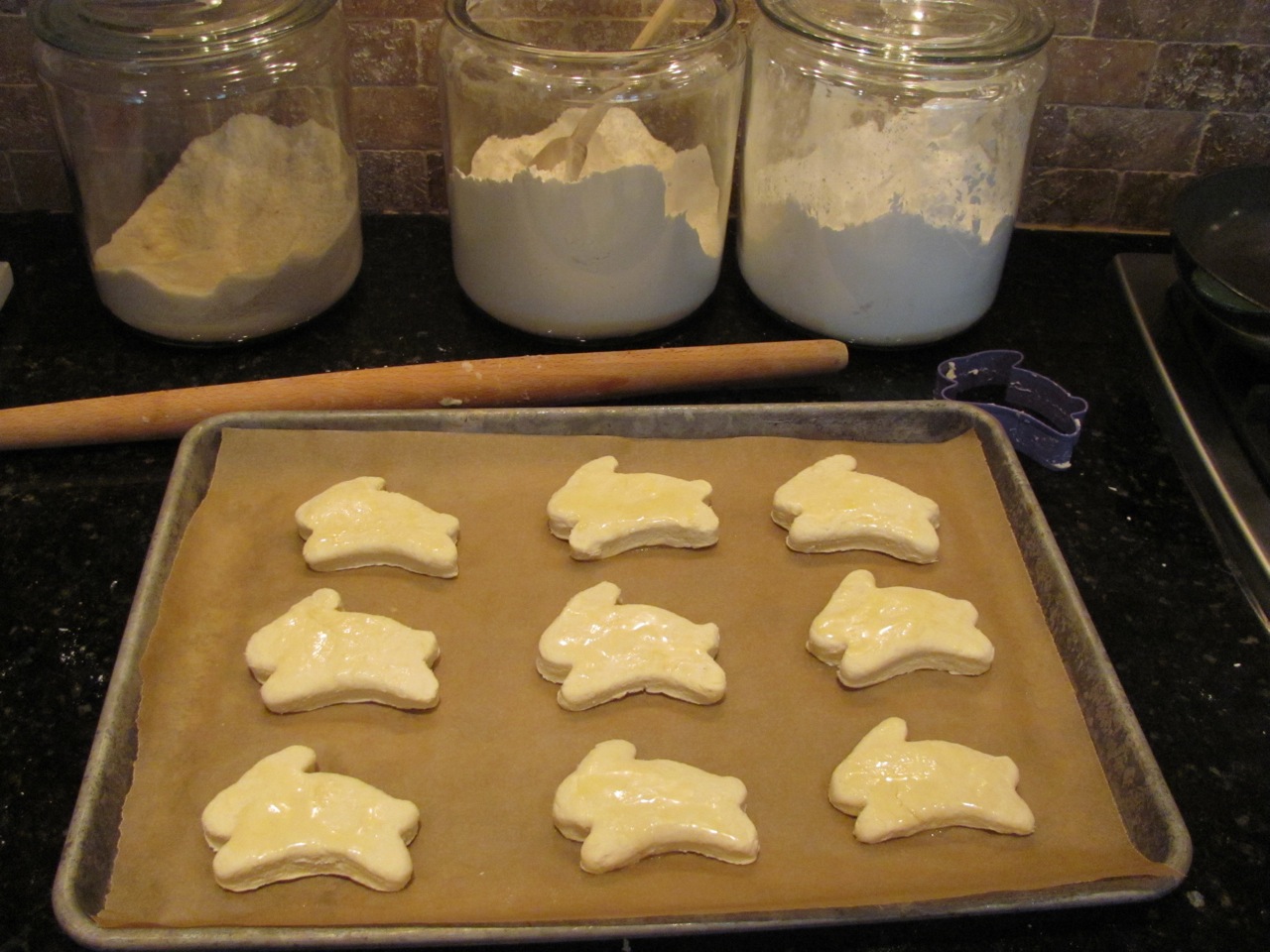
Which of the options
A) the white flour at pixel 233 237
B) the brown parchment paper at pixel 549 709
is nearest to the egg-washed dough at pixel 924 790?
the brown parchment paper at pixel 549 709

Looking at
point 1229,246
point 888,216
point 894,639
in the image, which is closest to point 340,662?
point 894,639

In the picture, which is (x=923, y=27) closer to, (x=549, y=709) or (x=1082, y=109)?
(x=1082, y=109)

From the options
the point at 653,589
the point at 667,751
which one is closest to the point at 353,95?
the point at 653,589

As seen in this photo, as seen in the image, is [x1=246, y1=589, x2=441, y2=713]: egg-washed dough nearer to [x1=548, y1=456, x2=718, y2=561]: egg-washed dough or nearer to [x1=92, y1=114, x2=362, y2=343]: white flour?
[x1=548, y1=456, x2=718, y2=561]: egg-washed dough

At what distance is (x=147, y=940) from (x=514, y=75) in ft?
2.63

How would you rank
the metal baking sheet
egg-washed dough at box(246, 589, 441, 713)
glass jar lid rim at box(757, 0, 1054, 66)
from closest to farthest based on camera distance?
the metal baking sheet → egg-washed dough at box(246, 589, 441, 713) → glass jar lid rim at box(757, 0, 1054, 66)

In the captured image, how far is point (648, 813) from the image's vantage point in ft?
2.50

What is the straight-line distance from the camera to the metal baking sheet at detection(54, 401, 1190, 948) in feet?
2.28

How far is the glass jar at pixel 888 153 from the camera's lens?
1.08 meters

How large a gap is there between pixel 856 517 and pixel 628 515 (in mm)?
196

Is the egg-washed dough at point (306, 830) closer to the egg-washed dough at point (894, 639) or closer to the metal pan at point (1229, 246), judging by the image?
the egg-washed dough at point (894, 639)

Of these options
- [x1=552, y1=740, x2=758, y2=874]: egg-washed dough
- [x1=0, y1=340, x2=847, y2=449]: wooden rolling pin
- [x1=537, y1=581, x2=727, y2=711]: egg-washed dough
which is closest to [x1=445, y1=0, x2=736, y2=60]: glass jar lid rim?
[x1=0, y1=340, x2=847, y2=449]: wooden rolling pin

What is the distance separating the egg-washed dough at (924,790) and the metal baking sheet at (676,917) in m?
0.06

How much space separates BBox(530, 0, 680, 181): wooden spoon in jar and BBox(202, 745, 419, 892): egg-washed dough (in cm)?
62
